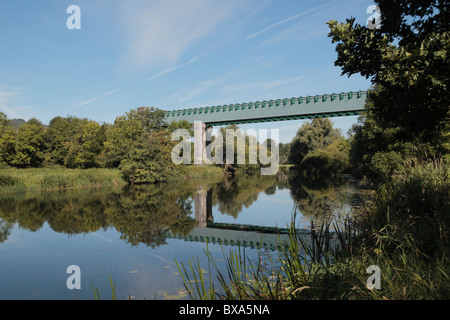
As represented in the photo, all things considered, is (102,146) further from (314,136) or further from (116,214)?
(314,136)

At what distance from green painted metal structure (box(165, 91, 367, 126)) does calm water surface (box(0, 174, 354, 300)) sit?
16.5 metres

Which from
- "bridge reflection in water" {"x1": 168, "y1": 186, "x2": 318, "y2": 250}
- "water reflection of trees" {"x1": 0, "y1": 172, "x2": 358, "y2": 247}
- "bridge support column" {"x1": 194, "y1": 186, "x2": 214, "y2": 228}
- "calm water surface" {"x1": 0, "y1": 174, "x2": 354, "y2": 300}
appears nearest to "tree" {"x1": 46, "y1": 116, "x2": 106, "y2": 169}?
"water reflection of trees" {"x1": 0, "y1": 172, "x2": 358, "y2": 247}

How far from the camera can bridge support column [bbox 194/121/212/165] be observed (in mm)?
40781

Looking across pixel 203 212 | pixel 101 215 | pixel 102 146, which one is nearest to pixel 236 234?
pixel 203 212

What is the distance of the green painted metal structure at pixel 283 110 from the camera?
30.9m

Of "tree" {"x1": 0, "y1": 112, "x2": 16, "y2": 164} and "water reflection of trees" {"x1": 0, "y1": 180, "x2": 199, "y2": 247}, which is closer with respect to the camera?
"water reflection of trees" {"x1": 0, "y1": 180, "x2": 199, "y2": 247}

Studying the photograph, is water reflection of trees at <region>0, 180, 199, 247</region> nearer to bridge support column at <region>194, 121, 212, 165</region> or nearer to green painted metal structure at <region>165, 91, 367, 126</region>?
green painted metal structure at <region>165, 91, 367, 126</region>

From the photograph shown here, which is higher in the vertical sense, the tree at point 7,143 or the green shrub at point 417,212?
the tree at point 7,143

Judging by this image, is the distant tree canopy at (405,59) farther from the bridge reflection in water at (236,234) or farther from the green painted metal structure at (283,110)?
the green painted metal structure at (283,110)

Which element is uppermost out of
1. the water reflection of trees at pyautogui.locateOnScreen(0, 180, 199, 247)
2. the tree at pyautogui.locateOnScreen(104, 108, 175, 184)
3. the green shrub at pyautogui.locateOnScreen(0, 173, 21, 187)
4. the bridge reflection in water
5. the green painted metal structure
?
the green painted metal structure

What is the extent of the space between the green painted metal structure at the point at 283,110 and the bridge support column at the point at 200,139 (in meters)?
0.85

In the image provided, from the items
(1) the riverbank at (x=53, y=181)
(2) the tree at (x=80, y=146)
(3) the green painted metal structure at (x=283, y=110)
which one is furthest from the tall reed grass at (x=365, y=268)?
(2) the tree at (x=80, y=146)
